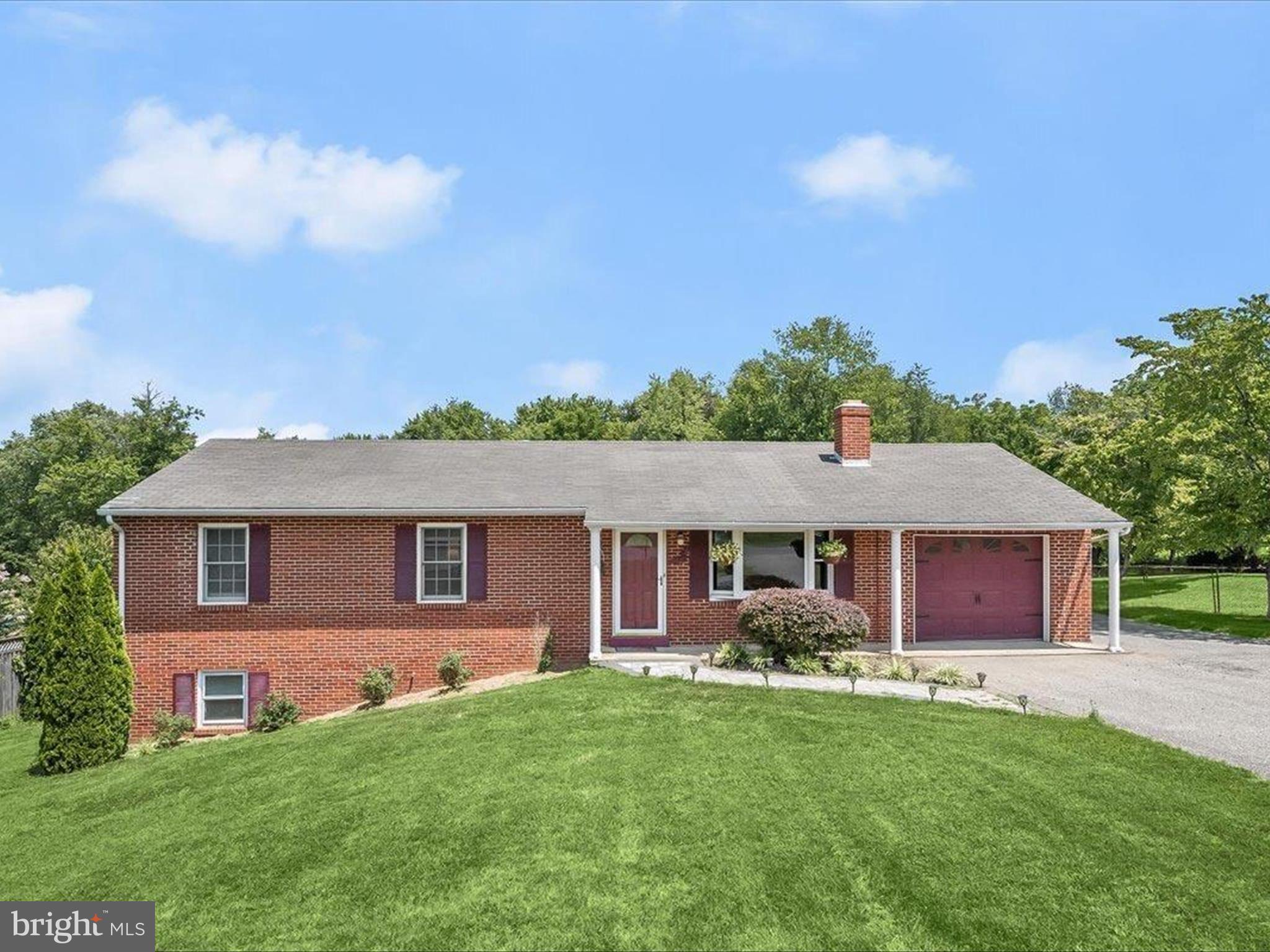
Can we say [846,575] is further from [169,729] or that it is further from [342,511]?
[169,729]

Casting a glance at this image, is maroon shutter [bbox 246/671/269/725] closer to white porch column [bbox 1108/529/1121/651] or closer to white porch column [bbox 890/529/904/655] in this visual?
white porch column [bbox 890/529/904/655]

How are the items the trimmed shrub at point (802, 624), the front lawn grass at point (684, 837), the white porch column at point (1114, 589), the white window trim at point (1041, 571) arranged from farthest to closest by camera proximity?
the white window trim at point (1041, 571), the white porch column at point (1114, 589), the trimmed shrub at point (802, 624), the front lawn grass at point (684, 837)

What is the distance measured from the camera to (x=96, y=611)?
12.0 m

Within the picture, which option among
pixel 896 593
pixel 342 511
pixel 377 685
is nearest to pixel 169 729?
pixel 377 685

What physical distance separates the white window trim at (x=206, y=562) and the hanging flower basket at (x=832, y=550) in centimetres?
1069

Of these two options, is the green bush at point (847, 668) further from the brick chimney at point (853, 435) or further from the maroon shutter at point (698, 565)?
the brick chimney at point (853, 435)

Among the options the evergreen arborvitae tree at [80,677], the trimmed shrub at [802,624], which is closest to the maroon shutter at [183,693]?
the evergreen arborvitae tree at [80,677]

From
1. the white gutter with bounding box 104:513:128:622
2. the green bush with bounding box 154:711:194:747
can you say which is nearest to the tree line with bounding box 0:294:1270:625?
the white gutter with bounding box 104:513:128:622

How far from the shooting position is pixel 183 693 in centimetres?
1410

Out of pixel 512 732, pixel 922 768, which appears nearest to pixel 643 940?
pixel 922 768

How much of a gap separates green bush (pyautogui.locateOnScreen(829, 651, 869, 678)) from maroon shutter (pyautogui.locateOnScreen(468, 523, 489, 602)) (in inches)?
250

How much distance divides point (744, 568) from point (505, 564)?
4.64m

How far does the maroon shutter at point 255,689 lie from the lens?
1418 centimetres

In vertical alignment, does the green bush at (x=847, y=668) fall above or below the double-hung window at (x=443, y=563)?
below
